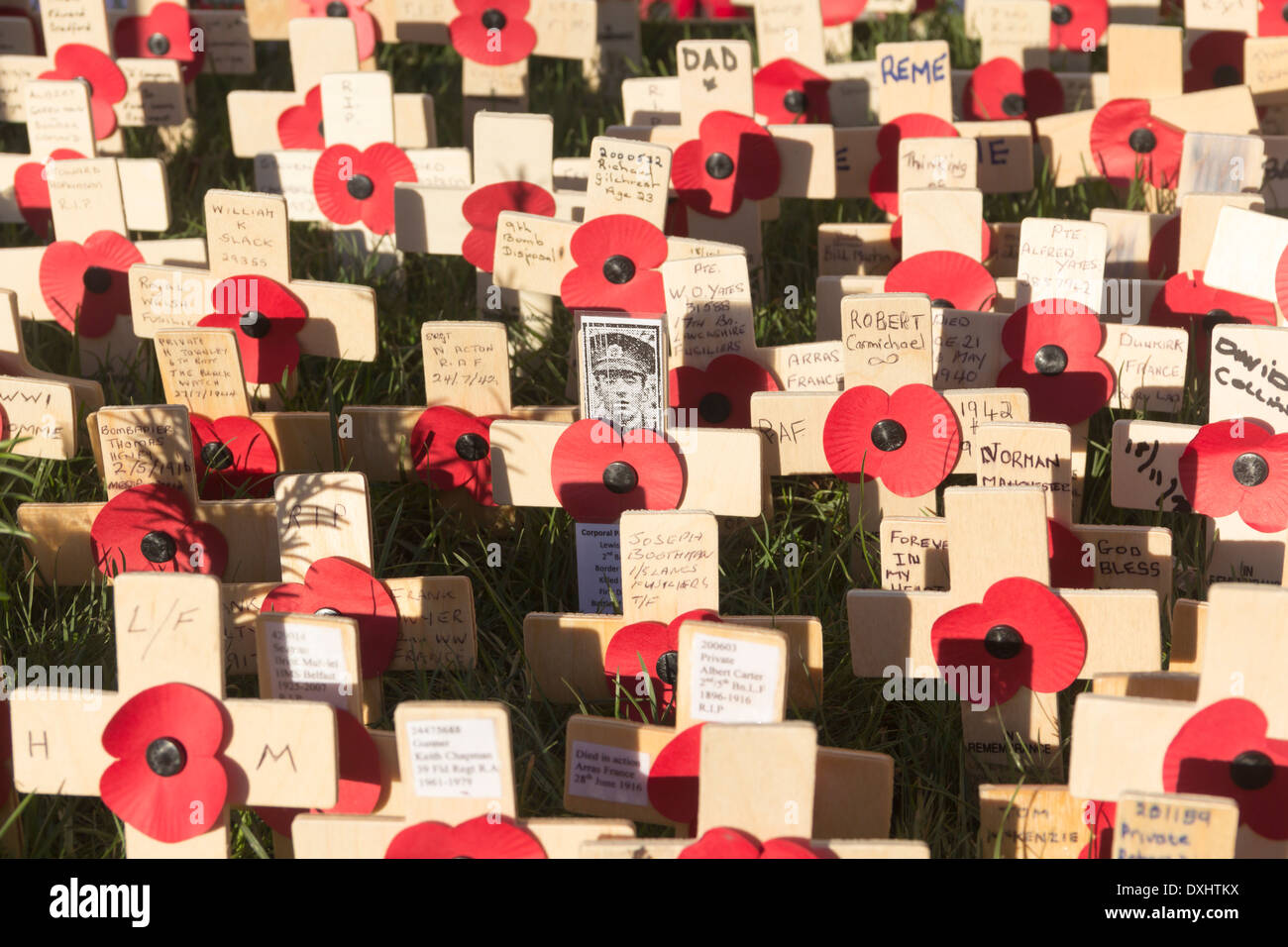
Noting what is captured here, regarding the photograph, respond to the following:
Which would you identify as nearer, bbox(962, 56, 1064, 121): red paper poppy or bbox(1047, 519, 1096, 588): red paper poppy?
bbox(1047, 519, 1096, 588): red paper poppy

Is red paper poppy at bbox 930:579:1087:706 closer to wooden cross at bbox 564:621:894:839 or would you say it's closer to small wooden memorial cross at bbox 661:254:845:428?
wooden cross at bbox 564:621:894:839

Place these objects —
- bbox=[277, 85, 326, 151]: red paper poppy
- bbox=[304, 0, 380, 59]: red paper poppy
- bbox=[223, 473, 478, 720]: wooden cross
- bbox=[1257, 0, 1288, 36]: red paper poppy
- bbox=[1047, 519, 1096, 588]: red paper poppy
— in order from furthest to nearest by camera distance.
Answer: bbox=[304, 0, 380, 59]: red paper poppy
bbox=[1257, 0, 1288, 36]: red paper poppy
bbox=[277, 85, 326, 151]: red paper poppy
bbox=[1047, 519, 1096, 588]: red paper poppy
bbox=[223, 473, 478, 720]: wooden cross

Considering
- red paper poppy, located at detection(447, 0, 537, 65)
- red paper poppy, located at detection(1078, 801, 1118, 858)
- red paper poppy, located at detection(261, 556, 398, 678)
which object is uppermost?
red paper poppy, located at detection(447, 0, 537, 65)

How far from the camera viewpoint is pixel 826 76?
424 cm

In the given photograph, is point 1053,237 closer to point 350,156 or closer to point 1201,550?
point 1201,550

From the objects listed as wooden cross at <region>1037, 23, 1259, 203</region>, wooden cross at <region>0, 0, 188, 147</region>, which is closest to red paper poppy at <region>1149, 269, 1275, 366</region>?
wooden cross at <region>1037, 23, 1259, 203</region>

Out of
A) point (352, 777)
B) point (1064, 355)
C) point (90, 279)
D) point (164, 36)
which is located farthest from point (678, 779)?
point (164, 36)

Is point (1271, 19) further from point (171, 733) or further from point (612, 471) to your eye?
point (171, 733)

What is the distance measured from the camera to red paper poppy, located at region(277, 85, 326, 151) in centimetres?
402

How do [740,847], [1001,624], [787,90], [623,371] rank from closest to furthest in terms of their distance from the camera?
[740,847] < [1001,624] < [623,371] < [787,90]

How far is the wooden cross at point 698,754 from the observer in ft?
7.10

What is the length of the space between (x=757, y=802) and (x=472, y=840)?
40cm

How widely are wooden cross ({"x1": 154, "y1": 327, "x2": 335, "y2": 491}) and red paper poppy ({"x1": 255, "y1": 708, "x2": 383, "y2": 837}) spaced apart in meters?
0.87

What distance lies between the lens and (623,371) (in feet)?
9.03
